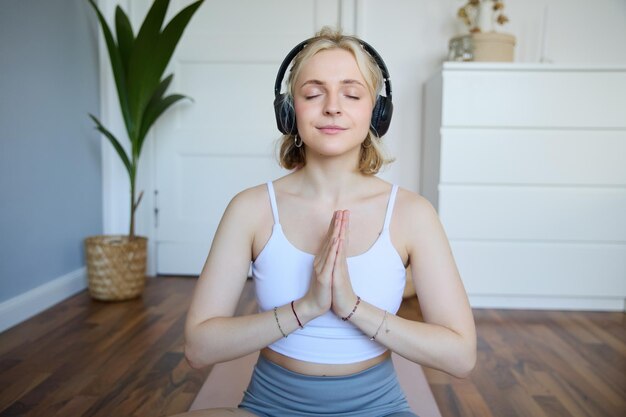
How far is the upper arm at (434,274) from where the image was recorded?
91cm

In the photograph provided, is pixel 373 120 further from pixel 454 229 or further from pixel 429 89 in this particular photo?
pixel 429 89

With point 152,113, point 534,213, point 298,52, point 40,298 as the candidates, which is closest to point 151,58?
point 152,113

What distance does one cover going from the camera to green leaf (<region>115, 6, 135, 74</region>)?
2682 millimetres

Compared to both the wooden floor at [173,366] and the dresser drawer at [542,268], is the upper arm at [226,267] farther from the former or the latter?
Result: the dresser drawer at [542,268]

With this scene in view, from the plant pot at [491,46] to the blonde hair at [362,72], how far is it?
1921 mm

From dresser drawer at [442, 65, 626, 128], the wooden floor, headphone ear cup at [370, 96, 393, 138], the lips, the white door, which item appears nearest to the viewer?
the lips

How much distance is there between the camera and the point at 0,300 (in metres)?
2.21

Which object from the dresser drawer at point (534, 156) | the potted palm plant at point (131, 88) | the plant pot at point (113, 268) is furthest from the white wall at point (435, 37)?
the plant pot at point (113, 268)

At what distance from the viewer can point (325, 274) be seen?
0.80 metres

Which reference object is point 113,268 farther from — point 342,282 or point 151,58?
point 342,282

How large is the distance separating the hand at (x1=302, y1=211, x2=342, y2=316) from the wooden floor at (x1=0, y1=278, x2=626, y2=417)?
3.12 ft

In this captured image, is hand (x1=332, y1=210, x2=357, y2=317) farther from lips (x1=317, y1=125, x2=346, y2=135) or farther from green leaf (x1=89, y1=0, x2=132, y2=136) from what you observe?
green leaf (x1=89, y1=0, x2=132, y2=136)

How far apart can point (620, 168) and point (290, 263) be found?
7.63 ft

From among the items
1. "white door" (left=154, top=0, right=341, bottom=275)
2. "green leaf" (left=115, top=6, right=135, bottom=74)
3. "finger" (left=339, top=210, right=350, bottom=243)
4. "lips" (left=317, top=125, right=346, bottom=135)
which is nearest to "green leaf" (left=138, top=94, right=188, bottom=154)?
"green leaf" (left=115, top=6, right=135, bottom=74)
